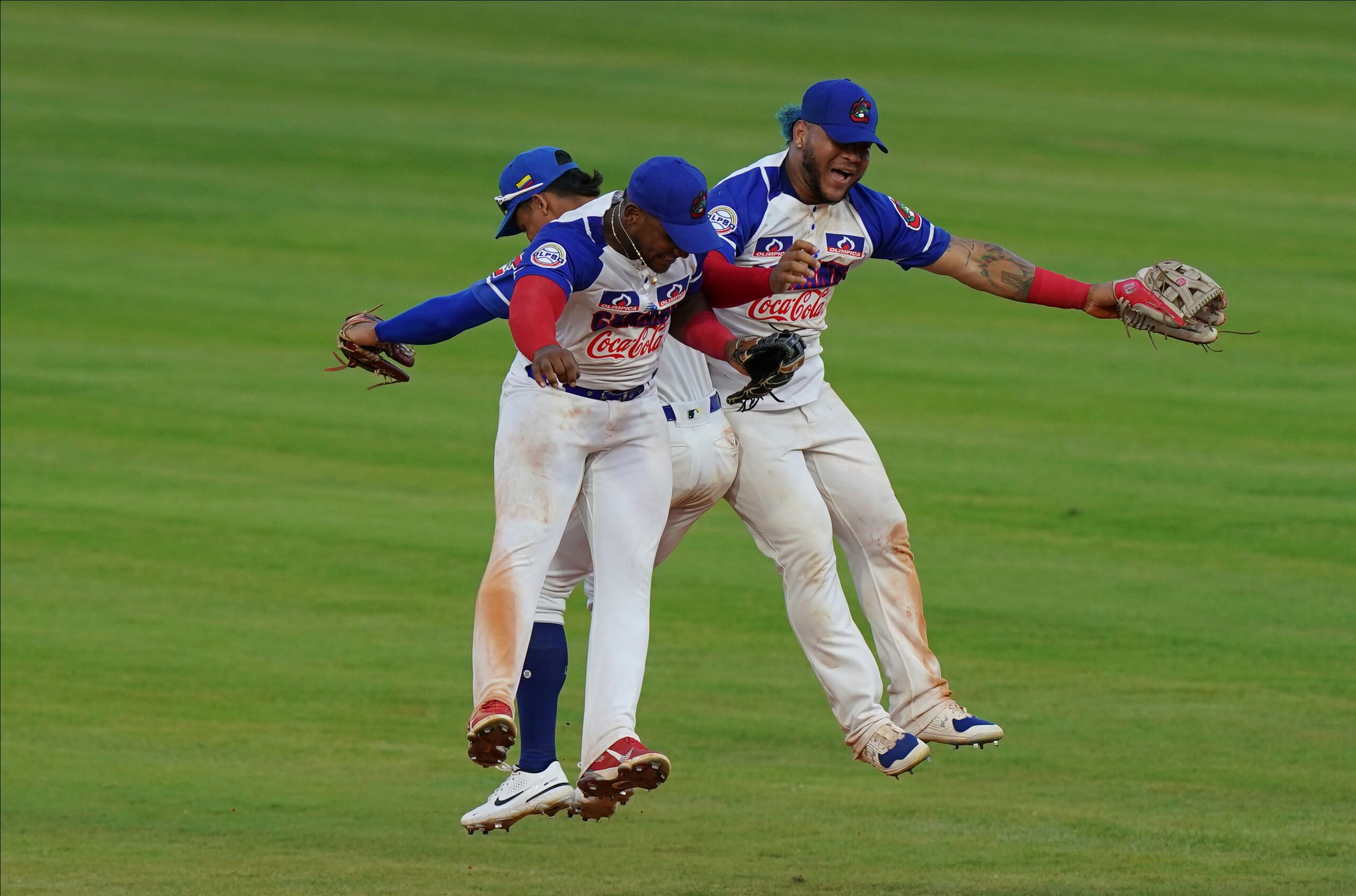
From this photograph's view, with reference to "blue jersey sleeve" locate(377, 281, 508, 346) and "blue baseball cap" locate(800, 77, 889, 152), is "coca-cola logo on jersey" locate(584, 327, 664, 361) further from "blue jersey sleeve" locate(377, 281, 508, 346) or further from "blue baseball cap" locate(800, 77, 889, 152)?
"blue baseball cap" locate(800, 77, 889, 152)

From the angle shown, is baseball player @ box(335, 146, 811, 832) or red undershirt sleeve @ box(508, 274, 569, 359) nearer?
red undershirt sleeve @ box(508, 274, 569, 359)

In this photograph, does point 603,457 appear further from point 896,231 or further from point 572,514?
point 896,231

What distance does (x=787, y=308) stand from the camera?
9.88 metres

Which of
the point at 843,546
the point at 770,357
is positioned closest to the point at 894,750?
the point at 843,546

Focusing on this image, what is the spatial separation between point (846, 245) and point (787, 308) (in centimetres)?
39

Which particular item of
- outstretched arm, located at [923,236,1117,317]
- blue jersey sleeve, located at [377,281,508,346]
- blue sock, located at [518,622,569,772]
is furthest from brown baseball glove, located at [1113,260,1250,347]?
blue sock, located at [518,622,569,772]

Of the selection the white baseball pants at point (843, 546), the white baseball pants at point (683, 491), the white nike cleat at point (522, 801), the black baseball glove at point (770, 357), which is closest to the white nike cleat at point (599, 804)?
the white nike cleat at point (522, 801)

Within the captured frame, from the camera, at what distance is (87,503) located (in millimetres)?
22078

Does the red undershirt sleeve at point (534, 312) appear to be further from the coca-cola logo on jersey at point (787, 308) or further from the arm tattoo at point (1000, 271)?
the arm tattoo at point (1000, 271)

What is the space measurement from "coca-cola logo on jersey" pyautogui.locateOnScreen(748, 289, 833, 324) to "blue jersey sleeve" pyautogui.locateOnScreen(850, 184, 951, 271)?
0.37 m

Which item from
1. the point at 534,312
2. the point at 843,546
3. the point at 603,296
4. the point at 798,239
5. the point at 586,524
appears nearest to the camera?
the point at 534,312

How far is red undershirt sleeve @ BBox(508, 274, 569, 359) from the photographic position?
8539 millimetres

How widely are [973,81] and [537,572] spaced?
27.0 meters

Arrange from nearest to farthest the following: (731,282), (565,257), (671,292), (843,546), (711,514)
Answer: (565,257), (671,292), (731,282), (843,546), (711,514)
